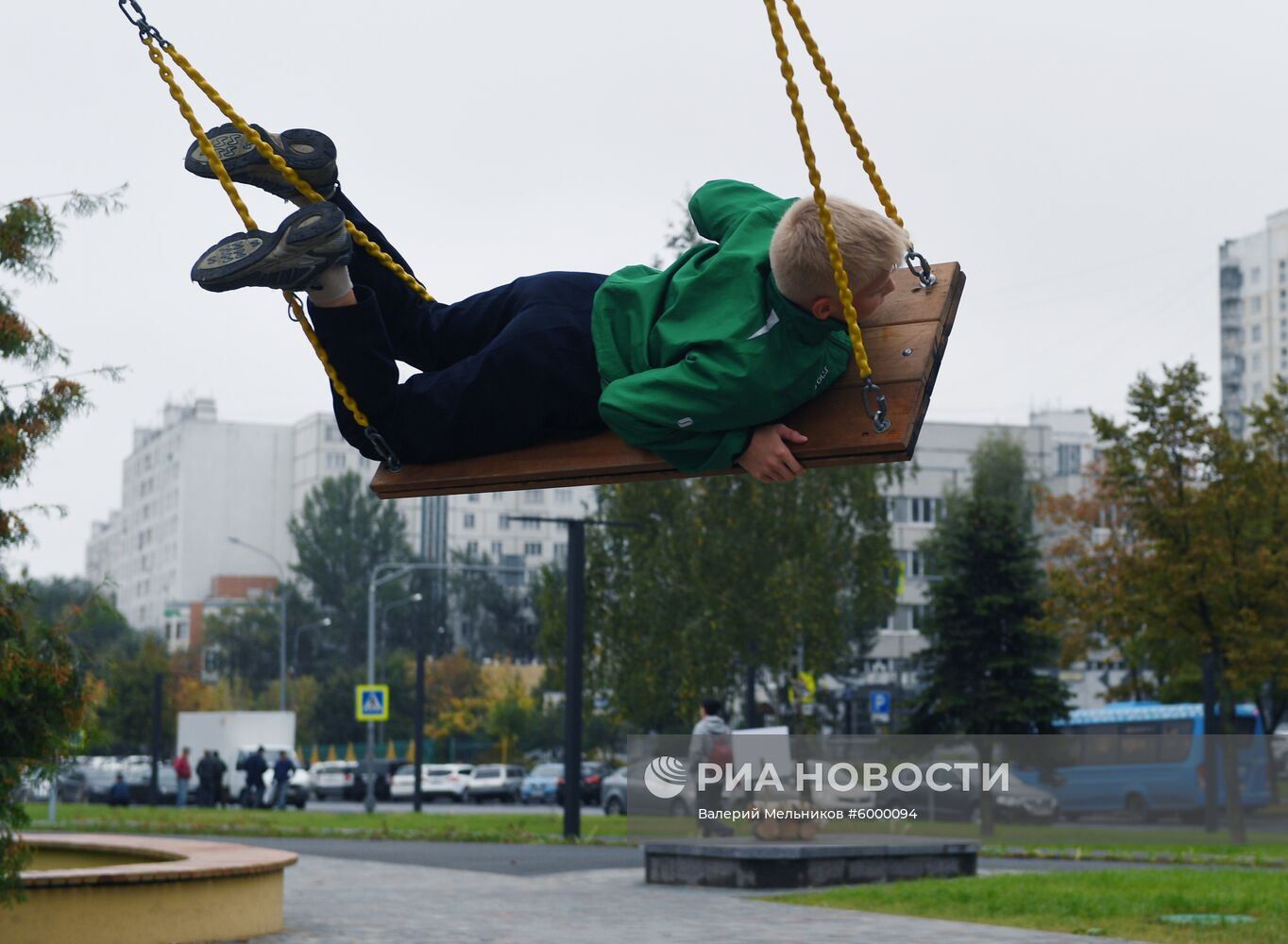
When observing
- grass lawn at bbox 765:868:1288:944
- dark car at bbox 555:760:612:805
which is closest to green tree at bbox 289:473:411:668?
dark car at bbox 555:760:612:805

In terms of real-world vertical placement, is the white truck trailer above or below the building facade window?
below

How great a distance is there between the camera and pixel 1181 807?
991 inches

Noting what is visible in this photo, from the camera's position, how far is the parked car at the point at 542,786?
51.7 m

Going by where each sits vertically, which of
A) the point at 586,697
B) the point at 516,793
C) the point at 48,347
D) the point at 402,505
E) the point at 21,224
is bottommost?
the point at 516,793

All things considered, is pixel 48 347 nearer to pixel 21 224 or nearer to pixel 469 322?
pixel 21 224

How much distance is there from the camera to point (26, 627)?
1096 centimetres

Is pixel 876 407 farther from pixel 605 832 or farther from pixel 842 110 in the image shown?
pixel 605 832

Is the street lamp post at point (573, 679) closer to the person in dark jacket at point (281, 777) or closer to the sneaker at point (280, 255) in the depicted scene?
the person in dark jacket at point (281, 777)

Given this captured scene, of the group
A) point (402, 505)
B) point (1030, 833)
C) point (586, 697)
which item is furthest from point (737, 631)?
point (402, 505)

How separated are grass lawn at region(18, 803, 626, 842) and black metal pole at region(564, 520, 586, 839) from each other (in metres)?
0.51

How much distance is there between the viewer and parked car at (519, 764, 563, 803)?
170ft

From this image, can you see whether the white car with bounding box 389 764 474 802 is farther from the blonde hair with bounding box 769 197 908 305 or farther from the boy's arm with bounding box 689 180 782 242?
the blonde hair with bounding box 769 197 908 305

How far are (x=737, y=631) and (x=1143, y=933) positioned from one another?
2322 centimetres

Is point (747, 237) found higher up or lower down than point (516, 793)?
higher up
